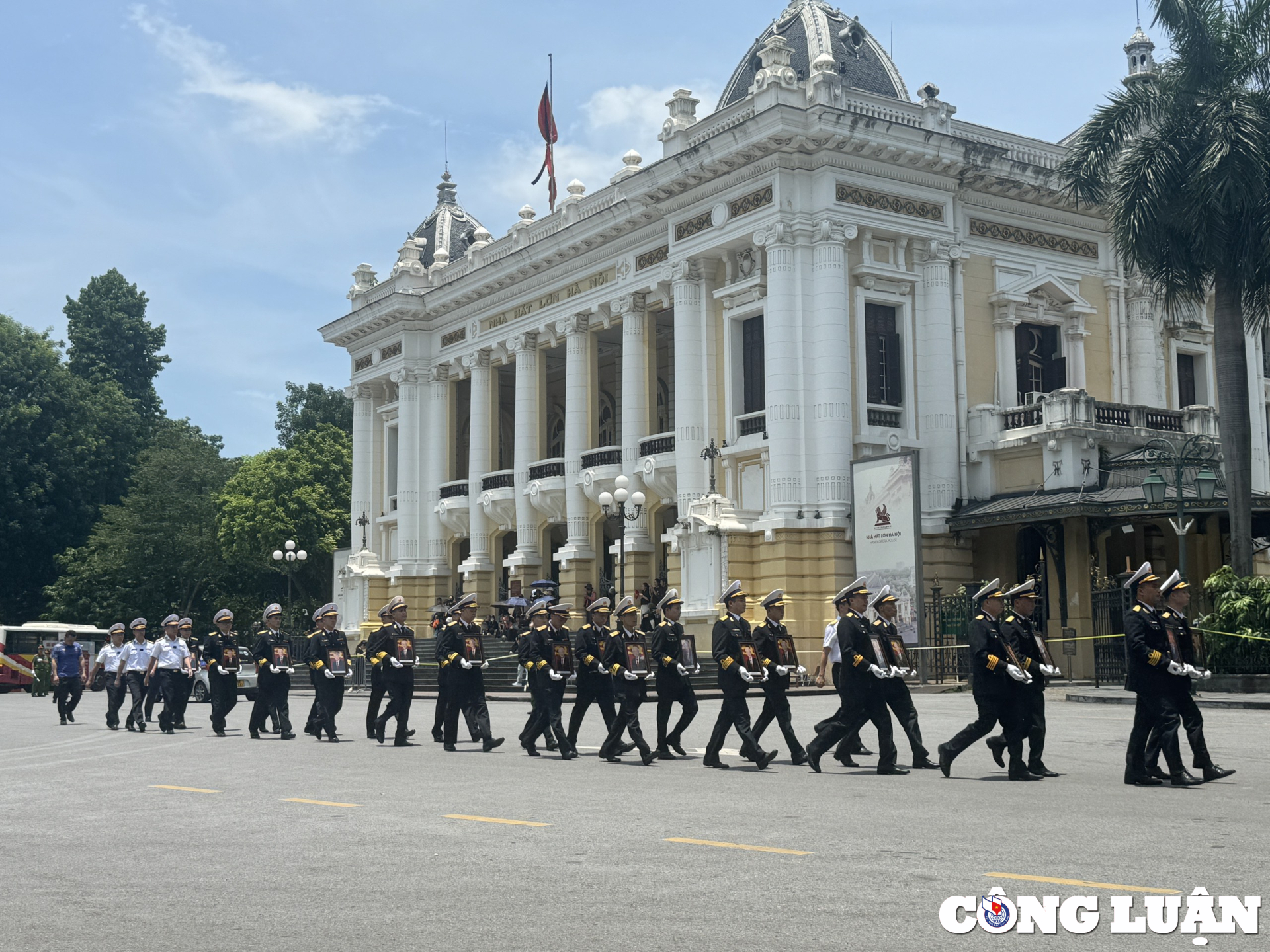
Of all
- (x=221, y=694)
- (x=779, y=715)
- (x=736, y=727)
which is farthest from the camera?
(x=221, y=694)

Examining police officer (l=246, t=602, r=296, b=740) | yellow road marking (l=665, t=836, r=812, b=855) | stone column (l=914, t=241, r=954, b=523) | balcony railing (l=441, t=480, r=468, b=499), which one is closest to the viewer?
yellow road marking (l=665, t=836, r=812, b=855)

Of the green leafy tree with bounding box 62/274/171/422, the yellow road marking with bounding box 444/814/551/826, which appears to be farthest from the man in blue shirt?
the green leafy tree with bounding box 62/274/171/422

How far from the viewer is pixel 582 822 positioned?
1009cm

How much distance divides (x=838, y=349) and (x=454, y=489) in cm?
1908

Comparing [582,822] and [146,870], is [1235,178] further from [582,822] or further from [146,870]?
[146,870]

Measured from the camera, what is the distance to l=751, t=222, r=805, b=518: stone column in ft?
108

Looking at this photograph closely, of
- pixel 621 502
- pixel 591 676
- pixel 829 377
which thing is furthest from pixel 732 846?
pixel 829 377

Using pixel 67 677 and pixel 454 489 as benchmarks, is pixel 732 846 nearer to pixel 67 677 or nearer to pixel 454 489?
pixel 67 677

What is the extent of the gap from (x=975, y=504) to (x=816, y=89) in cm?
1061

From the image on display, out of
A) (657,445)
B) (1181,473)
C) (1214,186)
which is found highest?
(1214,186)

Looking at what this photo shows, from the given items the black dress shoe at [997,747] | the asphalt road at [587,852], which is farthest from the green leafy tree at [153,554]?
the black dress shoe at [997,747]

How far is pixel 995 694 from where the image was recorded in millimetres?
12812

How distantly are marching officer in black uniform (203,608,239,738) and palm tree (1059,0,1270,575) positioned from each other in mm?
18309

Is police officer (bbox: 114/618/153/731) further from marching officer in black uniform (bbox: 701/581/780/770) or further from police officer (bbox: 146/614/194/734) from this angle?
marching officer in black uniform (bbox: 701/581/780/770)
